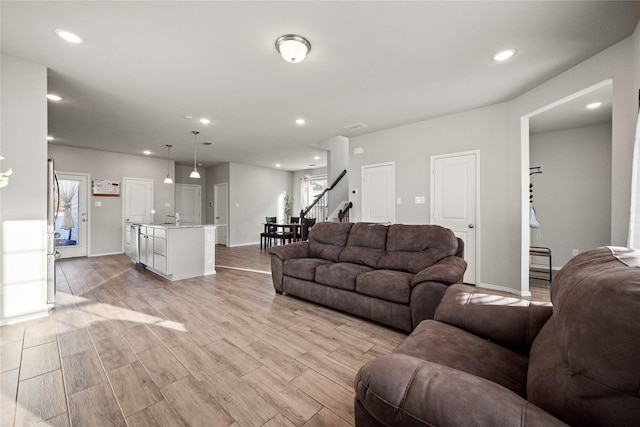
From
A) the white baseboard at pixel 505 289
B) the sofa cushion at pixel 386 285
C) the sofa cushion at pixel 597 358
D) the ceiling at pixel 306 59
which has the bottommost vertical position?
the white baseboard at pixel 505 289

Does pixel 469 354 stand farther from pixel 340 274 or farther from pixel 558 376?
pixel 340 274

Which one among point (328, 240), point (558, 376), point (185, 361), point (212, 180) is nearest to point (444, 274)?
point (558, 376)

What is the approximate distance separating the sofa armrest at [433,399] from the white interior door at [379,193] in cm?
418

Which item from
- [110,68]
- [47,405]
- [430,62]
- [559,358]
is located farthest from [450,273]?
[110,68]

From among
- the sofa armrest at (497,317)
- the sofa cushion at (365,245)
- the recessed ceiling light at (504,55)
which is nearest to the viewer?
the sofa armrest at (497,317)

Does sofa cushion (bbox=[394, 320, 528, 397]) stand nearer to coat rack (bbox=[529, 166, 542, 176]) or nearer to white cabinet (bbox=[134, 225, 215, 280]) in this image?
white cabinet (bbox=[134, 225, 215, 280])

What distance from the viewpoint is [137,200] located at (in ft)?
23.6

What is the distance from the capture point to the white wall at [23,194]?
264 centimetres

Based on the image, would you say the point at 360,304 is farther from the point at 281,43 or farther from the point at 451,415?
the point at 281,43

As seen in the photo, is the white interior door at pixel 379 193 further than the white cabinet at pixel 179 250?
Yes

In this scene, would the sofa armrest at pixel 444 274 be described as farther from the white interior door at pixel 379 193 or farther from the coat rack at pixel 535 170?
the coat rack at pixel 535 170

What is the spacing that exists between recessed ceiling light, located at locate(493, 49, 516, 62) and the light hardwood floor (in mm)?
2917

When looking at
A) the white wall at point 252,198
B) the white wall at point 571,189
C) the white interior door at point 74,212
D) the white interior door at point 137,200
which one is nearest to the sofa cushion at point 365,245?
the white wall at point 571,189

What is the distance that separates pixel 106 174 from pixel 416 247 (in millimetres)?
7711
